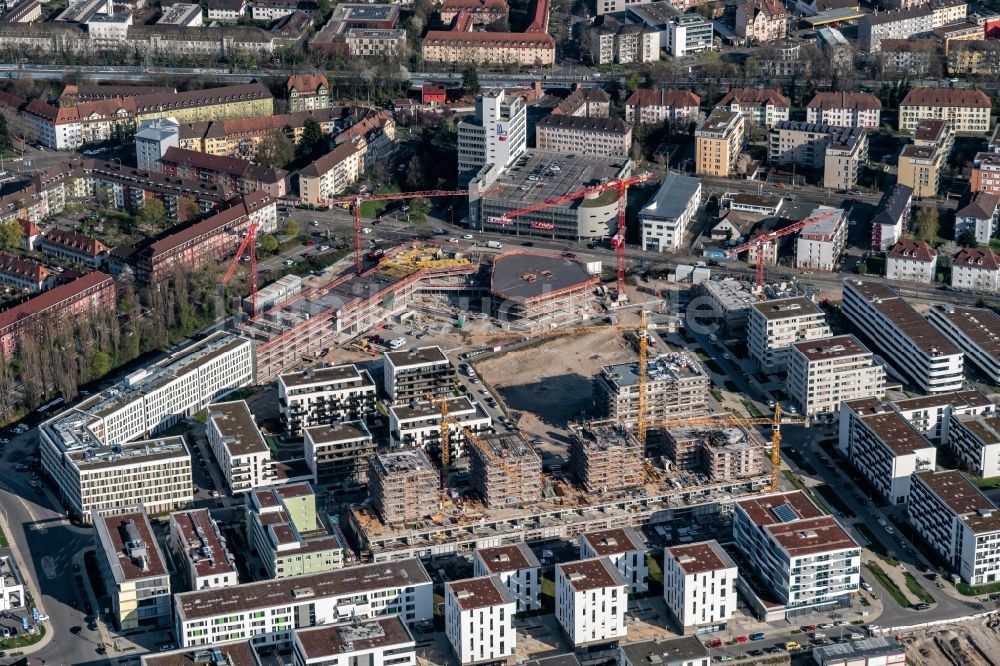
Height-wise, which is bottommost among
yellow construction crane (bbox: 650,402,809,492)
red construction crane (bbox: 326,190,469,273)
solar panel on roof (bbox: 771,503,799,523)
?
solar panel on roof (bbox: 771,503,799,523)

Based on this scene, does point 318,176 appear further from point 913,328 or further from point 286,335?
point 913,328

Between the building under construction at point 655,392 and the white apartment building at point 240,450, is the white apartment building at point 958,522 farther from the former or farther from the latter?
the white apartment building at point 240,450

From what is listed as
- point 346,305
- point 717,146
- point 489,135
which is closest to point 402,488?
point 346,305

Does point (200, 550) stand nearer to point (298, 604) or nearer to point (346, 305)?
point (298, 604)

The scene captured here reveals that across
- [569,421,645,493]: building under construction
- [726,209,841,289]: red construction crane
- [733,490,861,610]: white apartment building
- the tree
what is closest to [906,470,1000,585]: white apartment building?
[733,490,861,610]: white apartment building

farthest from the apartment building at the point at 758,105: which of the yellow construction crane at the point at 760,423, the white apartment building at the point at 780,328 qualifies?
the yellow construction crane at the point at 760,423

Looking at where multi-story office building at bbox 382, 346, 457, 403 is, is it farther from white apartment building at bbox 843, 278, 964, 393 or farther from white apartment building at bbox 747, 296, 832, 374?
white apartment building at bbox 843, 278, 964, 393
